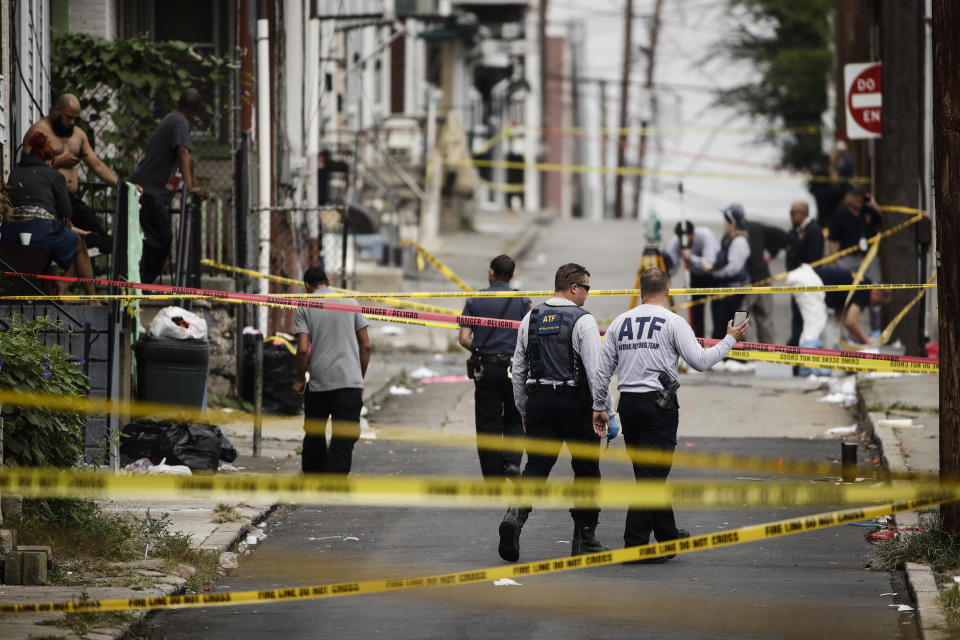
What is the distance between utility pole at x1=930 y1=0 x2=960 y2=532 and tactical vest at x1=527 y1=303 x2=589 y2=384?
201 cm

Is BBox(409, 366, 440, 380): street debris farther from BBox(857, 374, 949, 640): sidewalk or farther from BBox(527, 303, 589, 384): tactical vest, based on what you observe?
BBox(527, 303, 589, 384): tactical vest

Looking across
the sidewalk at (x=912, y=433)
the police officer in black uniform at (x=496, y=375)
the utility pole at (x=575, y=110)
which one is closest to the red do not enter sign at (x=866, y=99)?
the sidewalk at (x=912, y=433)

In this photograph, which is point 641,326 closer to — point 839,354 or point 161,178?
point 839,354

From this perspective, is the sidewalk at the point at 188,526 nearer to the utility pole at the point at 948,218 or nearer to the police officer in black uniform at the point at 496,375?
the police officer in black uniform at the point at 496,375

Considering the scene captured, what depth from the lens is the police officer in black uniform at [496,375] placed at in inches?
428

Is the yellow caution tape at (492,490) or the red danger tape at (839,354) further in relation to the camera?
the red danger tape at (839,354)

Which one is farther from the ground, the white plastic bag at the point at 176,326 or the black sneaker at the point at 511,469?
the white plastic bag at the point at 176,326

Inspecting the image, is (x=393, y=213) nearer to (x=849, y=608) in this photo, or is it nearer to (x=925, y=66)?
(x=925, y=66)

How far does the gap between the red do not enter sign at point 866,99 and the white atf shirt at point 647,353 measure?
1041 cm

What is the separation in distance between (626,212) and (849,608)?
234 feet

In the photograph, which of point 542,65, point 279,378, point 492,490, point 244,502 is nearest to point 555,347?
point 492,490

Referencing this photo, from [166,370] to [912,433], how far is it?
6.14 metres

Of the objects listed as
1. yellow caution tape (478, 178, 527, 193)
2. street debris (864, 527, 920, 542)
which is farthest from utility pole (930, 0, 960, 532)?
yellow caution tape (478, 178, 527, 193)

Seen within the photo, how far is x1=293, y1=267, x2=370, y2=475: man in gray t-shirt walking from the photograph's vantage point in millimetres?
11164
